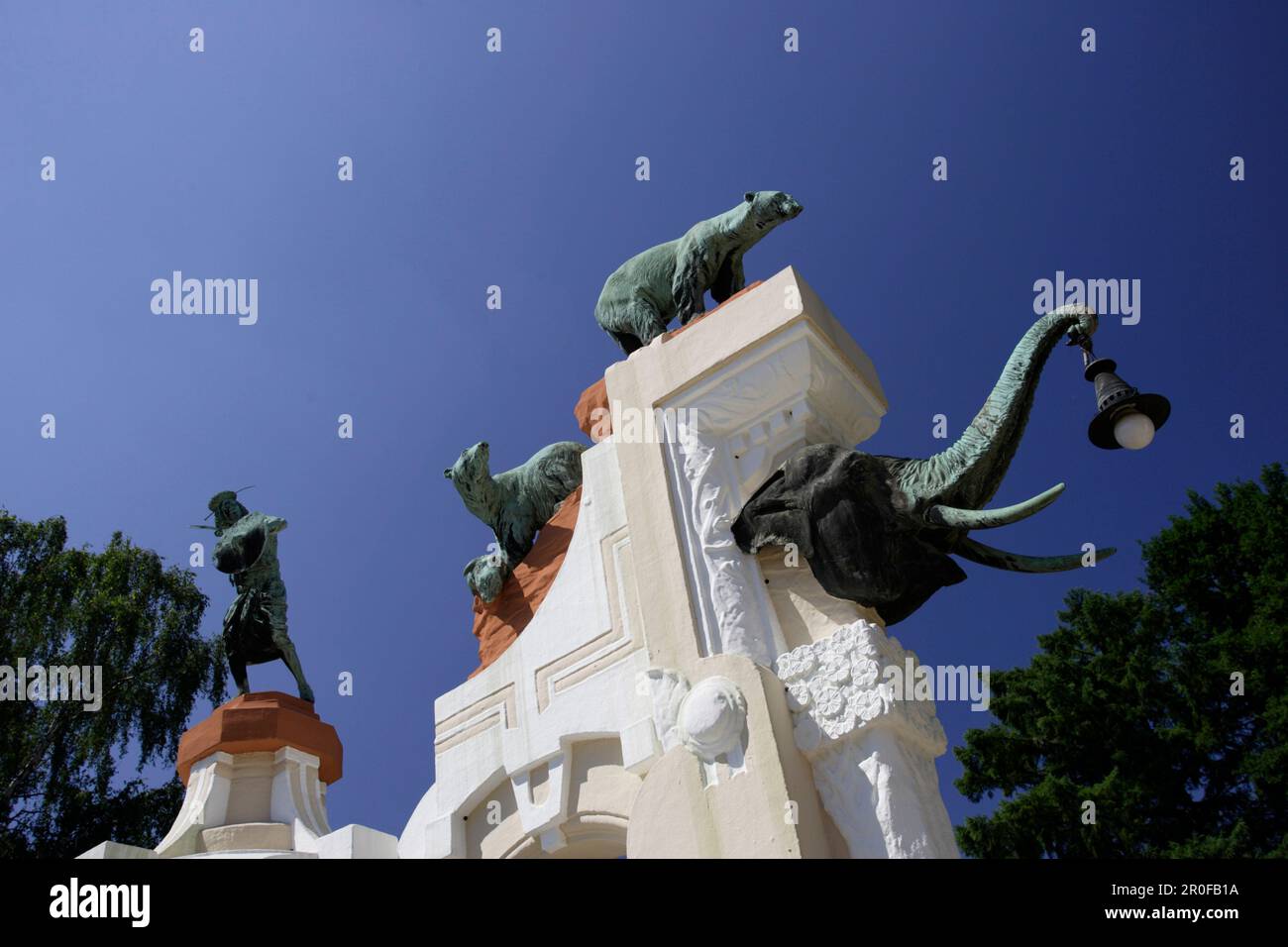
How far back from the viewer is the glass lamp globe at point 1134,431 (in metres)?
5.26

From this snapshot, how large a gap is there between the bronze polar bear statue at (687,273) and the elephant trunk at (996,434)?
2122 mm

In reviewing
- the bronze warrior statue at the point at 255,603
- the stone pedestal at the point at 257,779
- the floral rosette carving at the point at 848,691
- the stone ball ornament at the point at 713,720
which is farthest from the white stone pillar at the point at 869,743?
the bronze warrior statue at the point at 255,603

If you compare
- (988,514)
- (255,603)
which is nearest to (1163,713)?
(255,603)

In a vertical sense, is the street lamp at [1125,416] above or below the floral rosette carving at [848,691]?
above

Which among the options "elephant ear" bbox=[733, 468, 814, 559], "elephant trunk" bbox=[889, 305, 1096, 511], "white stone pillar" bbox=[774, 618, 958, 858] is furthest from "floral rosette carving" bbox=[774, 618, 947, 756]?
"elephant trunk" bbox=[889, 305, 1096, 511]

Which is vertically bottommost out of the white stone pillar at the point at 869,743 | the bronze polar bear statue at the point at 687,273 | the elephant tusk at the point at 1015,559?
the white stone pillar at the point at 869,743

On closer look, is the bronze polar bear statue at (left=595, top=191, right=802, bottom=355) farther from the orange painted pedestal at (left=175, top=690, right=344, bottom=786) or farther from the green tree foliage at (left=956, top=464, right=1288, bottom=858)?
the green tree foliage at (left=956, top=464, right=1288, bottom=858)

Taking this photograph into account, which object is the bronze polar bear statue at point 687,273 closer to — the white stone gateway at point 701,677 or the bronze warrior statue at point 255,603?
the white stone gateway at point 701,677

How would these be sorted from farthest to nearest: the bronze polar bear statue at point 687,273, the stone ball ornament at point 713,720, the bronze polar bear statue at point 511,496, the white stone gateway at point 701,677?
the bronze polar bear statue at point 511,496
the bronze polar bear statue at point 687,273
the stone ball ornament at point 713,720
the white stone gateway at point 701,677

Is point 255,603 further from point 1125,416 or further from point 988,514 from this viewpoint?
point 1125,416
